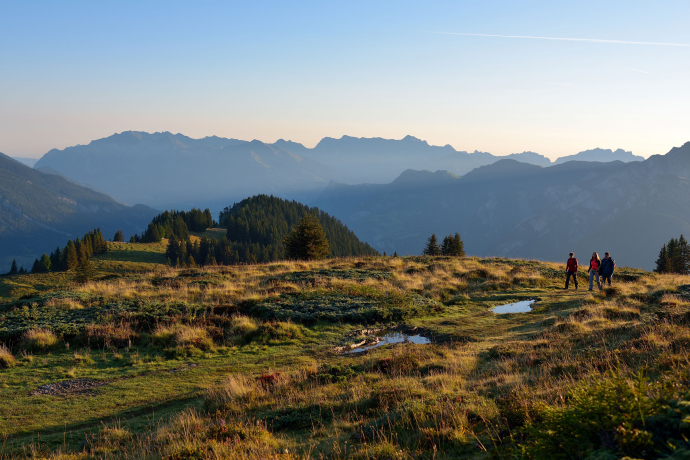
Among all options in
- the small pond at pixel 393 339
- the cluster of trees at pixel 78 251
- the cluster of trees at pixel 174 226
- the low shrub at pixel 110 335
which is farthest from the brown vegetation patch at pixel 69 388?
the cluster of trees at pixel 174 226

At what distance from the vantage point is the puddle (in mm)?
18906

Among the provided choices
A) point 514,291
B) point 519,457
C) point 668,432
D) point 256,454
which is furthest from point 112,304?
point 514,291

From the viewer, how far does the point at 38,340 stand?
13.1 meters

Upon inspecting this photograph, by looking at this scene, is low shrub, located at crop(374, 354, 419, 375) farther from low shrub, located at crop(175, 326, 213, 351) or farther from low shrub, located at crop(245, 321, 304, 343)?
low shrub, located at crop(175, 326, 213, 351)

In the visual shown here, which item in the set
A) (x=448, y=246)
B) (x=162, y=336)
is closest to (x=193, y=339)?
(x=162, y=336)

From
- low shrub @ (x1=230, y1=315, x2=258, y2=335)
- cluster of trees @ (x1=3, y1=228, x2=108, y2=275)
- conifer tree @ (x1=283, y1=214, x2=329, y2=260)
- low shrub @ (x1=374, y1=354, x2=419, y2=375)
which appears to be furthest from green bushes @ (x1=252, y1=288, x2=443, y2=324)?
cluster of trees @ (x1=3, y1=228, x2=108, y2=275)

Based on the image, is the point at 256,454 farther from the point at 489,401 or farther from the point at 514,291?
the point at 514,291

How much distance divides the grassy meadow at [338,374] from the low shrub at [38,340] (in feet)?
0.13

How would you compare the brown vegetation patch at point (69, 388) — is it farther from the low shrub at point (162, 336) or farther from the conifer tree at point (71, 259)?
the conifer tree at point (71, 259)

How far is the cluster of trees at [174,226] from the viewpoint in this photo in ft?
307

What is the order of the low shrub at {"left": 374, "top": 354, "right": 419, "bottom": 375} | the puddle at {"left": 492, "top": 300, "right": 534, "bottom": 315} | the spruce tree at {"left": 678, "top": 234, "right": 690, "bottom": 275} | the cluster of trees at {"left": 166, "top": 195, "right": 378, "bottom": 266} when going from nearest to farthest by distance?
the low shrub at {"left": 374, "top": 354, "right": 419, "bottom": 375}
the puddle at {"left": 492, "top": 300, "right": 534, "bottom": 315}
the cluster of trees at {"left": 166, "top": 195, "right": 378, "bottom": 266}
the spruce tree at {"left": 678, "top": 234, "right": 690, "bottom": 275}

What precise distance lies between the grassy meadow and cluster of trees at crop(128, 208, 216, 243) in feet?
246

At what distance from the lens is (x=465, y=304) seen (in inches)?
803

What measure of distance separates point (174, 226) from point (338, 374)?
103 meters
